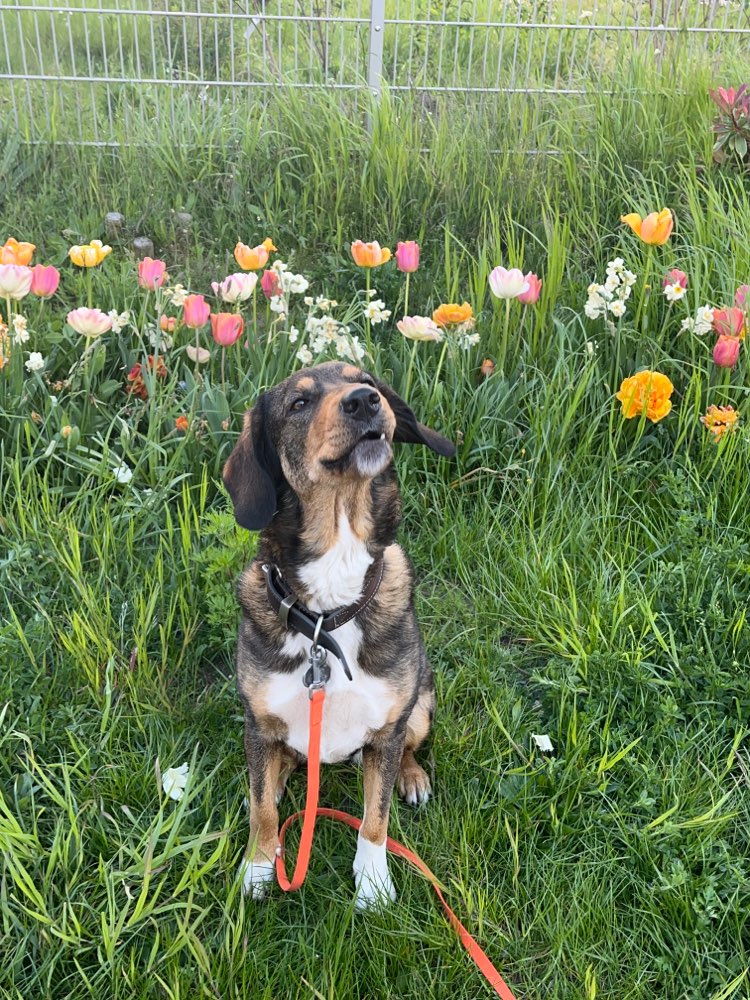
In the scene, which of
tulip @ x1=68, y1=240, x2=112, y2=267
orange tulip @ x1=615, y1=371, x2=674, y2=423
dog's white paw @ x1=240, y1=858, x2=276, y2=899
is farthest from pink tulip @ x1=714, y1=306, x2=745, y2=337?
dog's white paw @ x1=240, y1=858, x2=276, y2=899

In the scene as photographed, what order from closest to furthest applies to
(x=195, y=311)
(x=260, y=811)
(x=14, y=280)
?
(x=260, y=811) < (x=14, y=280) < (x=195, y=311)

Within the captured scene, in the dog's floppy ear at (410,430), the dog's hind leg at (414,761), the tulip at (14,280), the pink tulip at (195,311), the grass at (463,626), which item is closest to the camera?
the grass at (463,626)

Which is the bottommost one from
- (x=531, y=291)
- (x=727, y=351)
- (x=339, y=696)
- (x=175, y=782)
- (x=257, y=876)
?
(x=257, y=876)

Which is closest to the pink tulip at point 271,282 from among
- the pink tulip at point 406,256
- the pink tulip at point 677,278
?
the pink tulip at point 406,256

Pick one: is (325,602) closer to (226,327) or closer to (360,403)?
(360,403)

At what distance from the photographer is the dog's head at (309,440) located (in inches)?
83.5

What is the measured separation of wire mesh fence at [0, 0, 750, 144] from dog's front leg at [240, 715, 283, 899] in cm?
393

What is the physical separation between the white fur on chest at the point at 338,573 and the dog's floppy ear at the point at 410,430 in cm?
41

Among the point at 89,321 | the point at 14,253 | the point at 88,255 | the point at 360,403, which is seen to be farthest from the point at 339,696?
the point at 14,253

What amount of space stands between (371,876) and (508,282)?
2129 millimetres

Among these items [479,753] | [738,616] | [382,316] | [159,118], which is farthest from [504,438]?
[159,118]

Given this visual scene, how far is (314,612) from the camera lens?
87.4 inches

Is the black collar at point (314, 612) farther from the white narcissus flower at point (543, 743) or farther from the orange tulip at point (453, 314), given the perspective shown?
the orange tulip at point (453, 314)

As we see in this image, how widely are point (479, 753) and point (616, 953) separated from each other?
0.66 m
